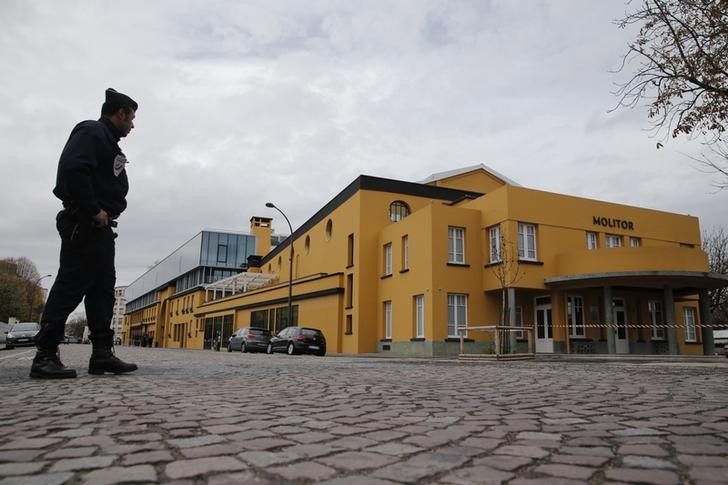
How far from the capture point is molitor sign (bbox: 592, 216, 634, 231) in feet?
82.2

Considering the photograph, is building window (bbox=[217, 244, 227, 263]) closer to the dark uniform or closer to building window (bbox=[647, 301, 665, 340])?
building window (bbox=[647, 301, 665, 340])

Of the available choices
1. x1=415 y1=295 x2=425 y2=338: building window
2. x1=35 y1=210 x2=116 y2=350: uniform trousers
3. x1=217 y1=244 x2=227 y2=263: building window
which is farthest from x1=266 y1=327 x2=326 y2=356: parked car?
x1=217 y1=244 x2=227 y2=263: building window

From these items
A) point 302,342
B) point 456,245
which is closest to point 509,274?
point 456,245

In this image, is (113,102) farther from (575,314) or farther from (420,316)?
(575,314)

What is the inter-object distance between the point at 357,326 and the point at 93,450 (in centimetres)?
2418

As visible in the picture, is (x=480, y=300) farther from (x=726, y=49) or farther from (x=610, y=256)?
(x=726, y=49)

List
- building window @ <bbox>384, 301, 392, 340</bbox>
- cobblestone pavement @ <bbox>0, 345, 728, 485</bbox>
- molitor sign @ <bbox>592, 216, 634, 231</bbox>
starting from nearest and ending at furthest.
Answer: cobblestone pavement @ <bbox>0, 345, 728, 485</bbox> → molitor sign @ <bbox>592, 216, 634, 231</bbox> → building window @ <bbox>384, 301, 392, 340</bbox>

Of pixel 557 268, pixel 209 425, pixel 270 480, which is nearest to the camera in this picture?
pixel 270 480

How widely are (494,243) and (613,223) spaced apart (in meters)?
6.39

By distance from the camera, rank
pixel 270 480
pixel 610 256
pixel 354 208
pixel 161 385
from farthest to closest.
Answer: pixel 354 208
pixel 610 256
pixel 161 385
pixel 270 480

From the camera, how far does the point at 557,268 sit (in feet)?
76.8

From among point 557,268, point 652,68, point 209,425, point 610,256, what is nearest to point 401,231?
point 557,268

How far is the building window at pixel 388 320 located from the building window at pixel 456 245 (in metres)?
4.56

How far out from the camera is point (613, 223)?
25438 millimetres
